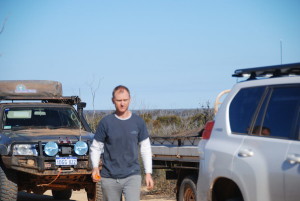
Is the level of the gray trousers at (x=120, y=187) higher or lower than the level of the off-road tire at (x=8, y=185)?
higher

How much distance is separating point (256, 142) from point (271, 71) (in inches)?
32.1

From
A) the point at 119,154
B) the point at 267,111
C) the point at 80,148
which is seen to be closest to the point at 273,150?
the point at 267,111

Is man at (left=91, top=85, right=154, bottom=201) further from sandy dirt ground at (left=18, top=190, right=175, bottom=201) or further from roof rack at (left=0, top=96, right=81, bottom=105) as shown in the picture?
sandy dirt ground at (left=18, top=190, right=175, bottom=201)

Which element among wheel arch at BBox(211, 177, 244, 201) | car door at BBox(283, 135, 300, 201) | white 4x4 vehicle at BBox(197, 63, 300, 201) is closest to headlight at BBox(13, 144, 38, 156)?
white 4x4 vehicle at BBox(197, 63, 300, 201)

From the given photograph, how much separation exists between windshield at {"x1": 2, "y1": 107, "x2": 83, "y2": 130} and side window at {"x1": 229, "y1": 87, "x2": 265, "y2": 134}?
21.3 feet

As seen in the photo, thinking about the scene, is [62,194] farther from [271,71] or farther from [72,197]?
[271,71]

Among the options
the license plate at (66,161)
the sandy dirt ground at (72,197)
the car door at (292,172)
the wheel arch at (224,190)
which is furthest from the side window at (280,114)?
the sandy dirt ground at (72,197)

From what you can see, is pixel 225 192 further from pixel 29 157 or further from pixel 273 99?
pixel 29 157

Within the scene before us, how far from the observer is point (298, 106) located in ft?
20.2

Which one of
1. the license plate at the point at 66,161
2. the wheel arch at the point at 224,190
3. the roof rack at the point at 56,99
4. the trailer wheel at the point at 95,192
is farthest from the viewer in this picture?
the roof rack at the point at 56,99

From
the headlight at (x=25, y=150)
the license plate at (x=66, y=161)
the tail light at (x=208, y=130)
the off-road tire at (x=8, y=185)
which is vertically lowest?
the off-road tire at (x=8, y=185)

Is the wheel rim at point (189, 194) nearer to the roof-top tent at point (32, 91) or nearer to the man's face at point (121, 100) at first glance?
the man's face at point (121, 100)

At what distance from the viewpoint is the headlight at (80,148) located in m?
11.9

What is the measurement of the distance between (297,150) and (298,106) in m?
0.47
